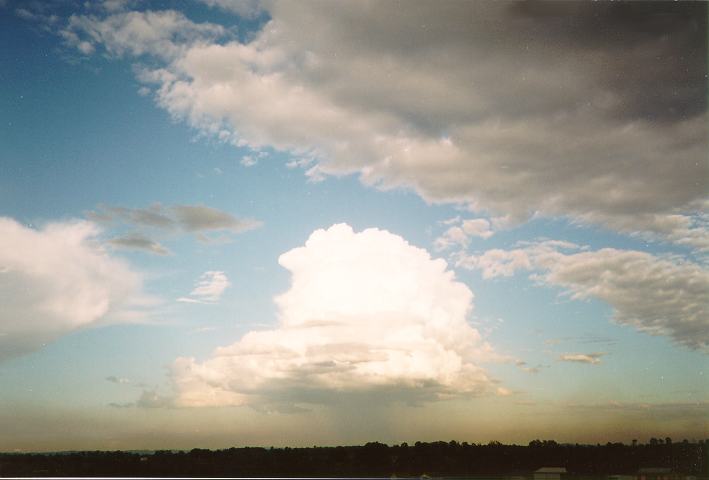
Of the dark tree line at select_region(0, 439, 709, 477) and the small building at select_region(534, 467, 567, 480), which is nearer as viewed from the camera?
the dark tree line at select_region(0, 439, 709, 477)

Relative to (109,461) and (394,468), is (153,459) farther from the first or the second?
(394,468)

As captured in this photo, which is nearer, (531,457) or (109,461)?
(109,461)

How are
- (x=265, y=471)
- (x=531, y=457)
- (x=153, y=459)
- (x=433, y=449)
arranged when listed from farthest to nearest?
1. (x=531, y=457)
2. (x=433, y=449)
3. (x=265, y=471)
4. (x=153, y=459)

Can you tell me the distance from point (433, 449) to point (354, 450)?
347 inches

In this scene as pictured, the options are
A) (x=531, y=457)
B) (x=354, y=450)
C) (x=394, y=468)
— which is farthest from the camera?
(x=531, y=457)

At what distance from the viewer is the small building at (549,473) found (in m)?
27.6

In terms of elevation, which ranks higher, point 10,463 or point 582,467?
point 10,463

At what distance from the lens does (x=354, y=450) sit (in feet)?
52.9

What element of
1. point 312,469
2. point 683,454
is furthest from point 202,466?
point 683,454

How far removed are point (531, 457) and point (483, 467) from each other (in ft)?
17.1

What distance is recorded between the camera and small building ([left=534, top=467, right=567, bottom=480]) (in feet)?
90.6

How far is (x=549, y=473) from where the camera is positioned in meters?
28.0

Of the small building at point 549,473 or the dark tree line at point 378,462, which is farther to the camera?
the small building at point 549,473

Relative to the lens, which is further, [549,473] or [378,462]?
[549,473]
